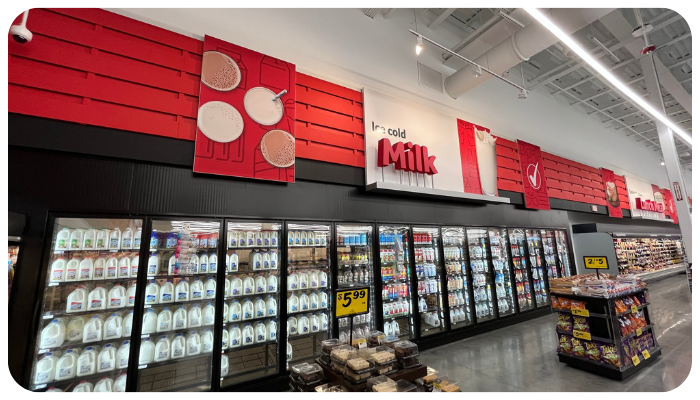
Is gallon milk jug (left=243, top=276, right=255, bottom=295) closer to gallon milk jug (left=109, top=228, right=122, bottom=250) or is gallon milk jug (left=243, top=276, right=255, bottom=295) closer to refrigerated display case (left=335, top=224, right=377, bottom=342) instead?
refrigerated display case (left=335, top=224, right=377, bottom=342)

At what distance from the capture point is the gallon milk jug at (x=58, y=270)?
8.94 ft

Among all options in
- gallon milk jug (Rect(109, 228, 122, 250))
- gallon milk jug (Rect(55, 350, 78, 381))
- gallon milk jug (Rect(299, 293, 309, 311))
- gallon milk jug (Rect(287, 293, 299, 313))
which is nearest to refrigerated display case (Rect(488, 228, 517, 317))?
gallon milk jug (Rect(299, 293, 309, 311))

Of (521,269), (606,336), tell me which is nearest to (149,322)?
(606,336)

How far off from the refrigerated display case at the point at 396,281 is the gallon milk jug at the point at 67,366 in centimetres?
Result: 377

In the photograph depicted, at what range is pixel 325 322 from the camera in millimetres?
4129

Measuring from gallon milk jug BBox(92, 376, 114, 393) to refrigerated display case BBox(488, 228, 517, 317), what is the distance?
661 centimetres

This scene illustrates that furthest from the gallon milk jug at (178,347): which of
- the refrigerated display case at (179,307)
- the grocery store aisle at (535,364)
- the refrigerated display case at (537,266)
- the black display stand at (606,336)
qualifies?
the refrigerated display case at (537,266)

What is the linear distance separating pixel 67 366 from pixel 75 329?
0.33 metres

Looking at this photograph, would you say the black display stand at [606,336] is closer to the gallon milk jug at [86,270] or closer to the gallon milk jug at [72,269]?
the gallon milk jug at [86,270]

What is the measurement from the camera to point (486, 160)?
6723mm

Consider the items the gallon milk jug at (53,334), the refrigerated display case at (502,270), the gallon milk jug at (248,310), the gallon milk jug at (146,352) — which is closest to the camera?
the gallon milk jug at (53,334)

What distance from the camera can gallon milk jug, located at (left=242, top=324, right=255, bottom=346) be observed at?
3.57m
